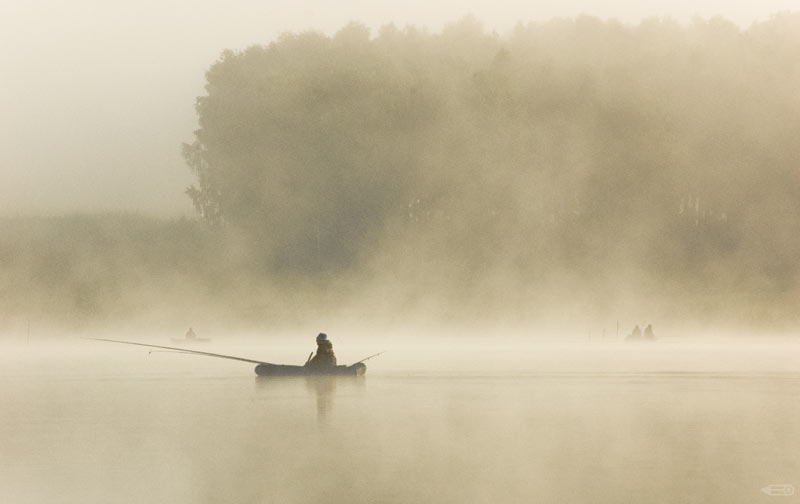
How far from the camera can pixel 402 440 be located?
78.8 feet

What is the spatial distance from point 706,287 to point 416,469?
8780cm

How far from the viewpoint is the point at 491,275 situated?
350 feet

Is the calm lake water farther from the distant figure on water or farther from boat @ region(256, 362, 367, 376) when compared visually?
the distant figure on water

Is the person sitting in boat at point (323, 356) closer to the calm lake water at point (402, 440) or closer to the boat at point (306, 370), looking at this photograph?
the boat at point (306, 370)

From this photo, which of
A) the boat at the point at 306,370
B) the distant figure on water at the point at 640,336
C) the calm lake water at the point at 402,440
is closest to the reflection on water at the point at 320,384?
the calm lake water at the point at 402,440

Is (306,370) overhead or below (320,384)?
overhead

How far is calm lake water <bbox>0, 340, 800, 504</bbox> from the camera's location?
17.7 metres

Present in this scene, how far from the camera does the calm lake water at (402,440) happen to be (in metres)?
17.7

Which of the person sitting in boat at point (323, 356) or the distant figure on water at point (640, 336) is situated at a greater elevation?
the distant figure on water at point (640, 336)

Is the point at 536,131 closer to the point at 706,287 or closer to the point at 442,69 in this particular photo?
the point at 442,69

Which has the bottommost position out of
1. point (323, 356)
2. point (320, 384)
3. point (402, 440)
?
point (402, 440)

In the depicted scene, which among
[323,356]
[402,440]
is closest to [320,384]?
[323,356]

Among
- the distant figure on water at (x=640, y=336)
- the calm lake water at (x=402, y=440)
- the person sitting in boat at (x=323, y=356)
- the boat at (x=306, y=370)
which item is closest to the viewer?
the calm lake water at (x=402, y=440)

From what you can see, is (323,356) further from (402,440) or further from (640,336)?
(640,336)
